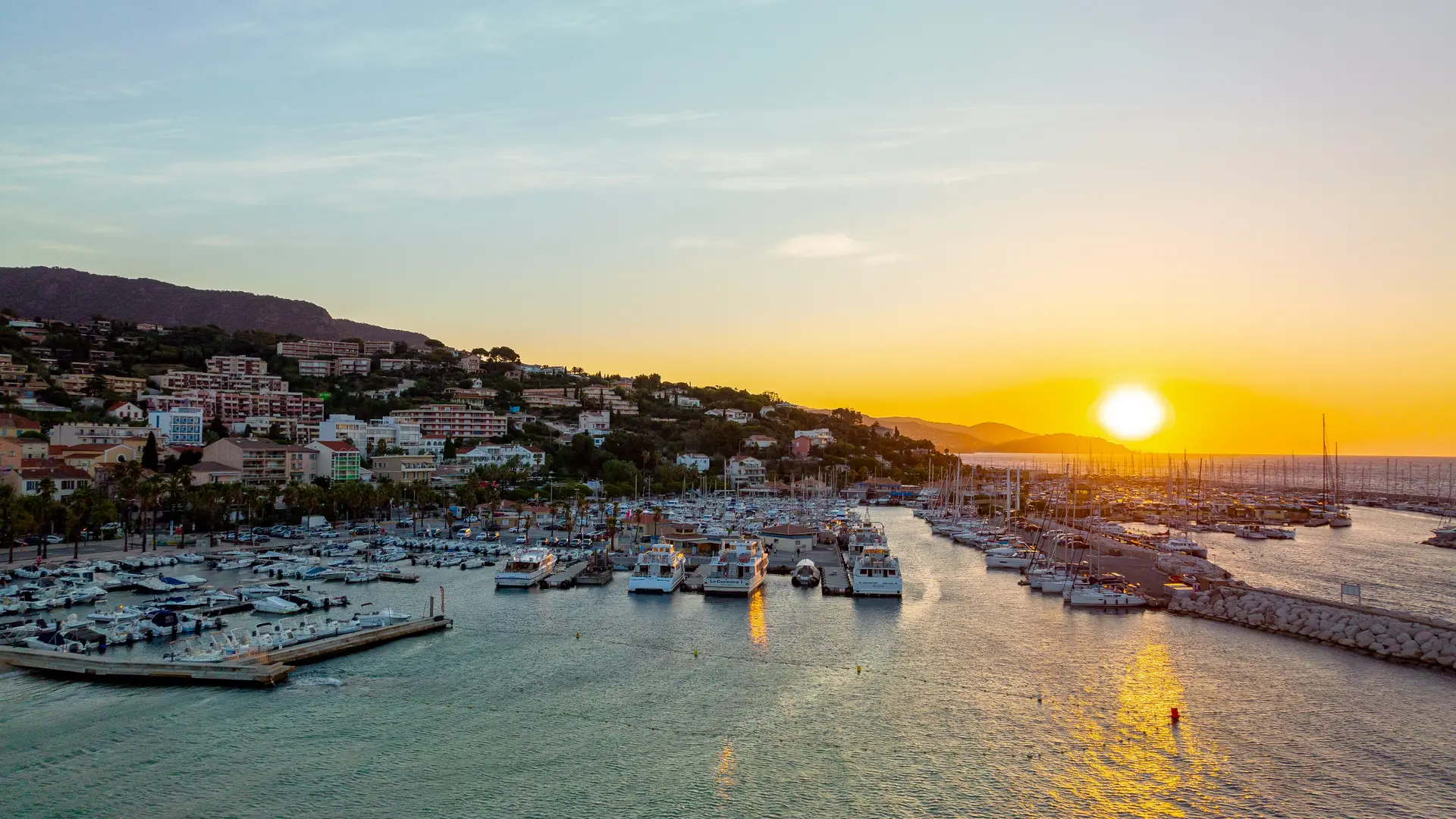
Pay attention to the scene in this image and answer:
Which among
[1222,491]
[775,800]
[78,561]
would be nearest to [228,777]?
[775,800]

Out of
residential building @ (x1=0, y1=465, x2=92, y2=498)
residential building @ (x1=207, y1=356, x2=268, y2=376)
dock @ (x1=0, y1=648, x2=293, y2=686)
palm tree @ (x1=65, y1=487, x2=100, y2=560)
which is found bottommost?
dock @ (x1=0, y1=648, x2=293, y2=686)

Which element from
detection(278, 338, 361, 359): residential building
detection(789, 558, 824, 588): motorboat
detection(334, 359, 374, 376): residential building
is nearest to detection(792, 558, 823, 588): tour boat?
detection(789, 558, 824, 588): motorboat

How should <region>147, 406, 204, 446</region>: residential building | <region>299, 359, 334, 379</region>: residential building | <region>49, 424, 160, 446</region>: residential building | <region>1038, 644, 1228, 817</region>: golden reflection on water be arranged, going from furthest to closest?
<region>299, 359, 334, 379</region>: residential building → <region>147, 406, 204, 446</region>: residential building → <region>49, 424, 160, 446</region>: residential building → <region>1038, 644, 1228, 817</region>: golden reflection on water

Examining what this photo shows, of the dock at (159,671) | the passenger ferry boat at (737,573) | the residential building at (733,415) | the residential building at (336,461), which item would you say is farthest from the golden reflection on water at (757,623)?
the residential building at (733,415)

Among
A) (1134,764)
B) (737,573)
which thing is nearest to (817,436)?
(737,573)

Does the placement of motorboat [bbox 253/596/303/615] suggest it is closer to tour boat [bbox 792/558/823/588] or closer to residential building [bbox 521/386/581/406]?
tour boat [bbox 792/558/823/588]

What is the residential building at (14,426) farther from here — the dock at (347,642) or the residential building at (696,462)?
the residential building at (696,462)
